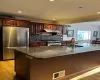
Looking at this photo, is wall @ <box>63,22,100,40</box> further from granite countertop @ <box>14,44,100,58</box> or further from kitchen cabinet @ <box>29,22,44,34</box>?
→ granite countertop @ <box>14,44,100,58</box>

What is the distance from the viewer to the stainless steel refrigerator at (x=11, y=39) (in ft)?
18.2

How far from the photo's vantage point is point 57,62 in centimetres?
310

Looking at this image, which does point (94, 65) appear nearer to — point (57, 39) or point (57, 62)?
point (57, 62)

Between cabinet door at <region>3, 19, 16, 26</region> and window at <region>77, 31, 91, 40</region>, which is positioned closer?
cabinet door at <region>3, 19, 16, 26</region>

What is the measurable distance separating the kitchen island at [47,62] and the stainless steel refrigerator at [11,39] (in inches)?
93.9

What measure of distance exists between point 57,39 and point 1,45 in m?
3.87

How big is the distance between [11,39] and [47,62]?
3408mm

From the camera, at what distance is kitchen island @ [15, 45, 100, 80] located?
2.70 m

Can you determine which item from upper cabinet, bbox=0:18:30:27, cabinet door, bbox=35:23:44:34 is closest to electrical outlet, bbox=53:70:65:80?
upper cabinet, bbox=0:18:30:27

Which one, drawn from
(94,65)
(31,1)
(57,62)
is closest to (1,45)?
(31,1)

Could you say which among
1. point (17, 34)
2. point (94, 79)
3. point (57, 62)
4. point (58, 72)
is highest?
point (17, 34)

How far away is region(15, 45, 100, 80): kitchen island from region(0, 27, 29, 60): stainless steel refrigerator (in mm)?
2386

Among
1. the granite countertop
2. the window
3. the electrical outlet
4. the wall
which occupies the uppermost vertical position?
the wall

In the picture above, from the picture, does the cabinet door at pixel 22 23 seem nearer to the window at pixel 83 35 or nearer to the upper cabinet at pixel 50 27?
the upper cabinet at pixel 50 27
